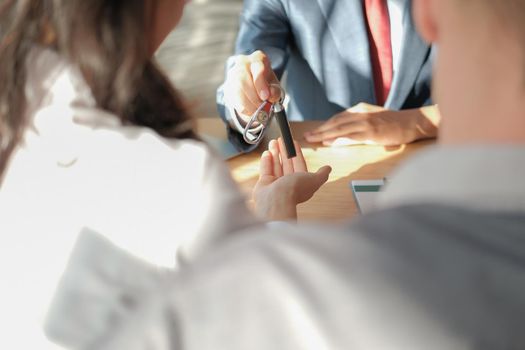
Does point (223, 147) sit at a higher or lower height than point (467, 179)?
lower

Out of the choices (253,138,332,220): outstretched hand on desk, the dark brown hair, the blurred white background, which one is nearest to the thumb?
(253,138,332,220): outstretched hand on desk

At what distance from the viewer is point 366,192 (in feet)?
3.50

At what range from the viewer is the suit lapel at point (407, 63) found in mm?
1507

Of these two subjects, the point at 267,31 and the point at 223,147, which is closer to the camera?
the point at 223,147

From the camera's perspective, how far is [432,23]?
521mm

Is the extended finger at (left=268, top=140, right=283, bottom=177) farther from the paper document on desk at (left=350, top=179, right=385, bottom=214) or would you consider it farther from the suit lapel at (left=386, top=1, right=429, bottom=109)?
the suit lapel at (left=386, top=1, right=429, bottom=109)

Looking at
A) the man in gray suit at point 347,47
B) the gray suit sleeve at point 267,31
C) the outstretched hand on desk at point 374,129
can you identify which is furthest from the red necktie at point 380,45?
the outstretched hand on desk at point 374,129

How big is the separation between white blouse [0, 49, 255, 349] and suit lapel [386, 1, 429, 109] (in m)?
0.99

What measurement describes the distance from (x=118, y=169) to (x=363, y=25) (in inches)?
41.3

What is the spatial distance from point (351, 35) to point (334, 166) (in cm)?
46

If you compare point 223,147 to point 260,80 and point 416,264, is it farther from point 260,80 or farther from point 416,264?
point 416,264

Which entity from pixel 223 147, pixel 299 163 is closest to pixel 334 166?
pixel 299 163

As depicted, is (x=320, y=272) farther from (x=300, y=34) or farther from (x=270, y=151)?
(x=300, y=34)

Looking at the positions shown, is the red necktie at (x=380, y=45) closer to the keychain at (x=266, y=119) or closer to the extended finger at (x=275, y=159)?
the keychain at (x=266, y=119)
